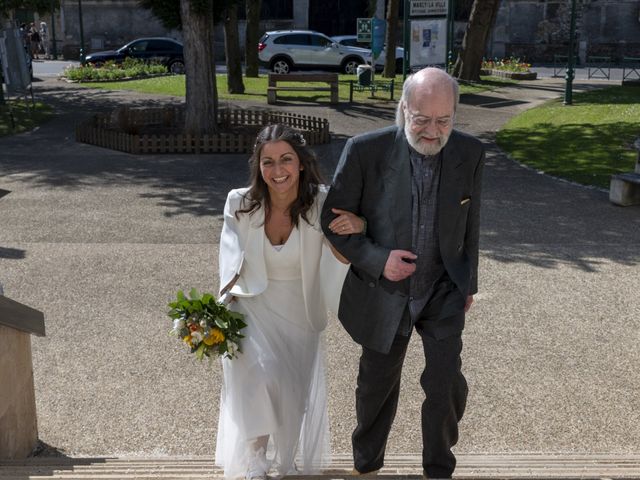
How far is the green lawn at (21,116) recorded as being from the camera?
63.8 ft

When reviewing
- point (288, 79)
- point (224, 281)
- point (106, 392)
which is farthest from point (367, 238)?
point (288, 79)

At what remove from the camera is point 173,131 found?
18.8 metres

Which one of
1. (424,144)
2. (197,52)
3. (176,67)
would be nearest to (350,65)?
(176,67)

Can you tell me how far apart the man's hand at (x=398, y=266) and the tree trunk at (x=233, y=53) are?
20314mm

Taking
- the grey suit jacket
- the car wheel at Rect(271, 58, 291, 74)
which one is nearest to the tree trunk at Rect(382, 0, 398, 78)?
the car wheel at Rect(271, 58, 291, 74)

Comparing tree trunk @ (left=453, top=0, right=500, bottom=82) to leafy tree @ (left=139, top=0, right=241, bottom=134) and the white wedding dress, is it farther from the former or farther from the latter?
the white wedding dress

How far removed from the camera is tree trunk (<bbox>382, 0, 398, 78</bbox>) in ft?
101

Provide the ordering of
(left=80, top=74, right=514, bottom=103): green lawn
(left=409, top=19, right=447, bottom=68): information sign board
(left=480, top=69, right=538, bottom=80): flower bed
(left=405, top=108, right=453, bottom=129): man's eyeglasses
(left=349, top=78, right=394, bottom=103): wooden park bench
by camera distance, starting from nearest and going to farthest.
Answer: (left=405, top=108, right=453, bottom=129): man's eyeglasses < (left=409, top=19, right=447, bottom=68): information sign board < (left=80, top=74, right=514, bottom=103): green lawn < (left=349, top=78, right=394, bottom=103): wooden park bench < (left=480, top=69, right=538, bottom=80): flower bed

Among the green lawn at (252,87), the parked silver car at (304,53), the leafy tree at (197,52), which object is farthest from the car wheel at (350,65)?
the leafy tree at (197,52)

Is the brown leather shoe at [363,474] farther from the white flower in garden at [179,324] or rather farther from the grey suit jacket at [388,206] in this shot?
the white flower in garden at [179,324]

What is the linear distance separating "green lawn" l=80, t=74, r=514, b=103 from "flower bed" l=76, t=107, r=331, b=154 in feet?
15.5

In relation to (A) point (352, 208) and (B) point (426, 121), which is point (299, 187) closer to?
(A) point (352, 208)

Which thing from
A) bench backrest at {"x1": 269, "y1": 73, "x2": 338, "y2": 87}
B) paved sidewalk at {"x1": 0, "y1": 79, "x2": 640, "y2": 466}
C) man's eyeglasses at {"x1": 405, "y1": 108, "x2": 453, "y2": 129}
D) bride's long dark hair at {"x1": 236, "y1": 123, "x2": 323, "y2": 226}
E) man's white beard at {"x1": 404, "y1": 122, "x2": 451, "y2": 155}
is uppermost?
man's eyeglasses at {"x1": 405, "y1": 108, "x2": 453, "y2": 129}

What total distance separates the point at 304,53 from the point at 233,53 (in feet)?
37.1
